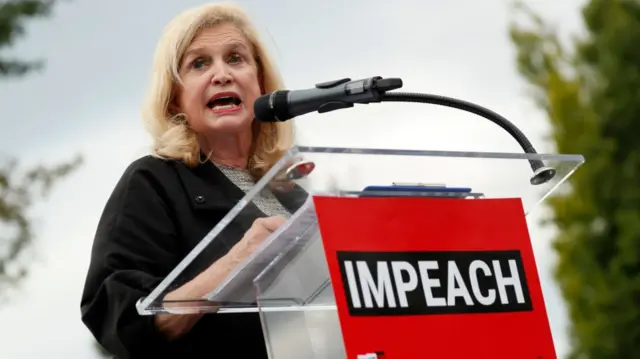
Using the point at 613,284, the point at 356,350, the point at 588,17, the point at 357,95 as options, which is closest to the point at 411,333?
the point at 356,350

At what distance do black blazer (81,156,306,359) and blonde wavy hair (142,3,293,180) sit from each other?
0.07 meters

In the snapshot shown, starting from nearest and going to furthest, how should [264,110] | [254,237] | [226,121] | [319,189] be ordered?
1. [319,189]
2. [254,237]
3. [264,110]
4. [226,121]

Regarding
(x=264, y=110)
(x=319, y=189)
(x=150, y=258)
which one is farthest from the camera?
(x=150, y=258)

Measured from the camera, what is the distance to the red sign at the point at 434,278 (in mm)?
1844

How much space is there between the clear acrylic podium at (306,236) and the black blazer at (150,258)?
5.7 inches

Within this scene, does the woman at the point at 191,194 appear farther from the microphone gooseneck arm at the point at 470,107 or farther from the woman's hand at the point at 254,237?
the microphone gooseneck arm at the point at 470,107

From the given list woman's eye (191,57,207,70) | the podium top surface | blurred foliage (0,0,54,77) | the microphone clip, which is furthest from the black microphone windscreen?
blurred foliage (0,0,54,77)

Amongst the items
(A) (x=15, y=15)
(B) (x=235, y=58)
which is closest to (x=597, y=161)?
(A) (x=15, y=15)

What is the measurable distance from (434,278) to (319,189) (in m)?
0.23

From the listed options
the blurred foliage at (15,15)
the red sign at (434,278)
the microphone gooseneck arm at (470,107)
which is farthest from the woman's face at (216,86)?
the blurred foliage at (15,15)

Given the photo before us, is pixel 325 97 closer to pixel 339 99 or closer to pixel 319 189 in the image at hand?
pixel 339 99

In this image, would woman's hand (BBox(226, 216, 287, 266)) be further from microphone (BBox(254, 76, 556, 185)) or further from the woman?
microphone (BBox(254, 76, 556, 185))

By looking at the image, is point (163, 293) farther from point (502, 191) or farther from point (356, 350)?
point (502, 191)

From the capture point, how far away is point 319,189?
1.88 meters
